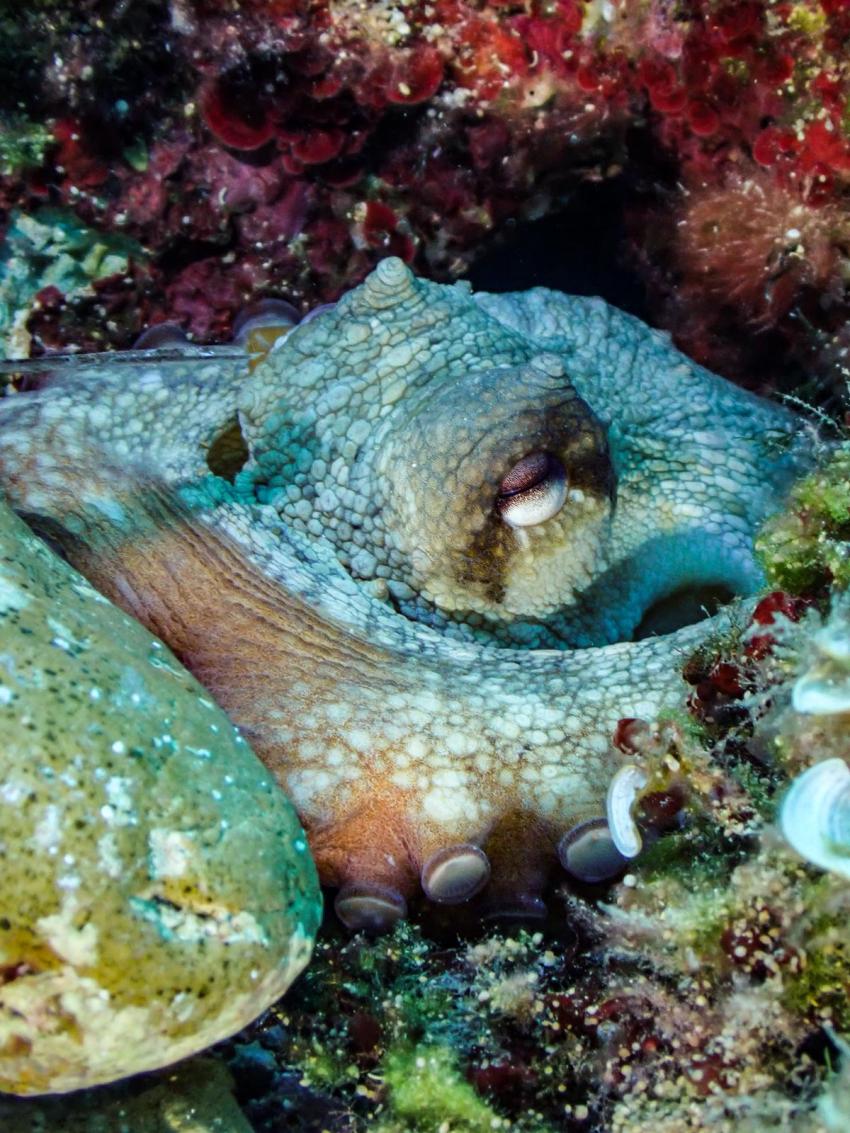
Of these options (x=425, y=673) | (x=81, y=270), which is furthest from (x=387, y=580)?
(x=81, y=270)

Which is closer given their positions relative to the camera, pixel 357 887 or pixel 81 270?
pixel 357 887

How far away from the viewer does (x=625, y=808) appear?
2660 mm

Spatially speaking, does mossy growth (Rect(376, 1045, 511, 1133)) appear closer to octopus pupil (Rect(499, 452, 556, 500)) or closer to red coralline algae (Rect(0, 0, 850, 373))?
octopus pupil (Rect(499, 452, 556, 500))

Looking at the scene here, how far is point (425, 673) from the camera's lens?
129 inches

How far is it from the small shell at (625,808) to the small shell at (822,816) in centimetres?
66

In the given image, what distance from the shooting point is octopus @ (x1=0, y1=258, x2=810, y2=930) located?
2996 mm

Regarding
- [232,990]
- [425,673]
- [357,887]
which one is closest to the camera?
[232,990]

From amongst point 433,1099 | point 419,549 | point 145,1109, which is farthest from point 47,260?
point 433,1099

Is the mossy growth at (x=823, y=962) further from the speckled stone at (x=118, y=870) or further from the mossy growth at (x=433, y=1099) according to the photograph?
the speckled stone at (x=118, y=870)

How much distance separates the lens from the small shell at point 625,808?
8.60 ft

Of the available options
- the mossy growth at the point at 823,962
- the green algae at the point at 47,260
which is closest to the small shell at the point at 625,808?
the mossy growth at the point at 823,962

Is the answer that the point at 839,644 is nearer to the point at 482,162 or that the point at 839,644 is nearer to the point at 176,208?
the point at 482,162

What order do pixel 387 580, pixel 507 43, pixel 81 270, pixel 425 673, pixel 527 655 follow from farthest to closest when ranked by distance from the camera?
pixel 81 270 → pixel 507 43 → pixel 387 580 → pixel 527 655 → pixel 425 673

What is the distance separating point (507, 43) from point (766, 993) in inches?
162
